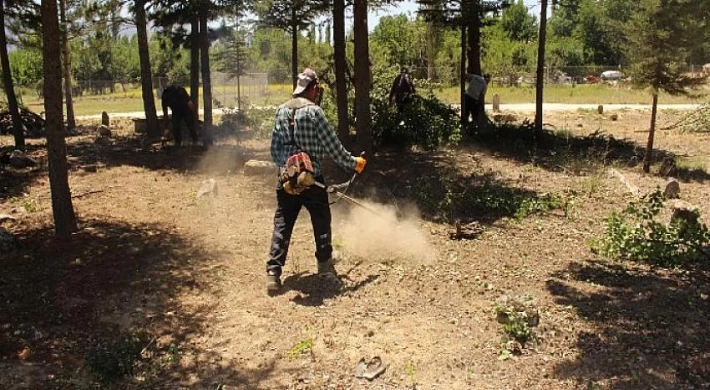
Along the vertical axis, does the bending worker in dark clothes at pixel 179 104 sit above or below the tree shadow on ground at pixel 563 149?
above

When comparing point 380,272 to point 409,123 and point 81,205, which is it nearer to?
point 81,205

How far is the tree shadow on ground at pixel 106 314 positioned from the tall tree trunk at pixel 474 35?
979 cm

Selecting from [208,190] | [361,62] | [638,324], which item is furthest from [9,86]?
[638,324]

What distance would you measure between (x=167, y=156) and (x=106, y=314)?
27.9 ft

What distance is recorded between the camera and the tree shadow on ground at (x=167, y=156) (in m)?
12.2

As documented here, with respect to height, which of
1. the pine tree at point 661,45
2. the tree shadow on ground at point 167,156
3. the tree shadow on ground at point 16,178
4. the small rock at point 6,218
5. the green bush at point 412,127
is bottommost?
the small rock at point 6,218

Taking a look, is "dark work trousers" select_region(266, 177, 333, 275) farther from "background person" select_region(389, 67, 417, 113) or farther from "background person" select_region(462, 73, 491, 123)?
"background person" select_region(462, 73, 491, 123)

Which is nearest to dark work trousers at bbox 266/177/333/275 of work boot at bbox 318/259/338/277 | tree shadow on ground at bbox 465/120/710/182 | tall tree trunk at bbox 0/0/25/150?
work boot at bbox 318/259/338/277

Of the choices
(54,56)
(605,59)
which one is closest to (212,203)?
(54,56)

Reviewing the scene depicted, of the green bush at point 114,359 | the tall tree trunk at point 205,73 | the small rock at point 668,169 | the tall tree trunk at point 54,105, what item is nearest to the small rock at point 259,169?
the tall tree trunk at point 205,73

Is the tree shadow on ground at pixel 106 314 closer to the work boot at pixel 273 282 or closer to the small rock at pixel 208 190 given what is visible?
the work boot at pixel 273 282

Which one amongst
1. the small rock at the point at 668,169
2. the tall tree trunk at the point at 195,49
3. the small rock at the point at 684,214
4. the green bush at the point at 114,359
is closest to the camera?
the green bush at the point at 114,359

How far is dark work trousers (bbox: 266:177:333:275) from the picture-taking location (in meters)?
5.76

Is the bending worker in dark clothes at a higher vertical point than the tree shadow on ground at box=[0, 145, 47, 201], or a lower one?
Result: higher
